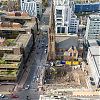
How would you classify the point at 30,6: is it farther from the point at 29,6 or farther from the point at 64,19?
the point at 64,19

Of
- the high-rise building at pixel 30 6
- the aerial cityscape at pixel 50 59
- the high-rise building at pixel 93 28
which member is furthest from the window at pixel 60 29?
the high-rise building at pixel 30 6

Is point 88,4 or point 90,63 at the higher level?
point 88,4

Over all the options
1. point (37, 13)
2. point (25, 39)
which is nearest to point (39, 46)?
point (25, 39)

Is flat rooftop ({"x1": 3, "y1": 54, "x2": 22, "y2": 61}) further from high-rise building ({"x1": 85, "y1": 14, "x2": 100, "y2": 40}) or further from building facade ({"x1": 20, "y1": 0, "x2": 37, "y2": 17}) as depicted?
building facade ({"x1": 20, "y1": 0, "x2": 37, "y2": 17})

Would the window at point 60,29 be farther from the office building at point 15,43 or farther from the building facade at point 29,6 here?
the building facade at point 29,6

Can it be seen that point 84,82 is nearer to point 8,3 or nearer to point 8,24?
point 8,24

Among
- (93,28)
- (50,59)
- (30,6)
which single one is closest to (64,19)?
(93,28)
